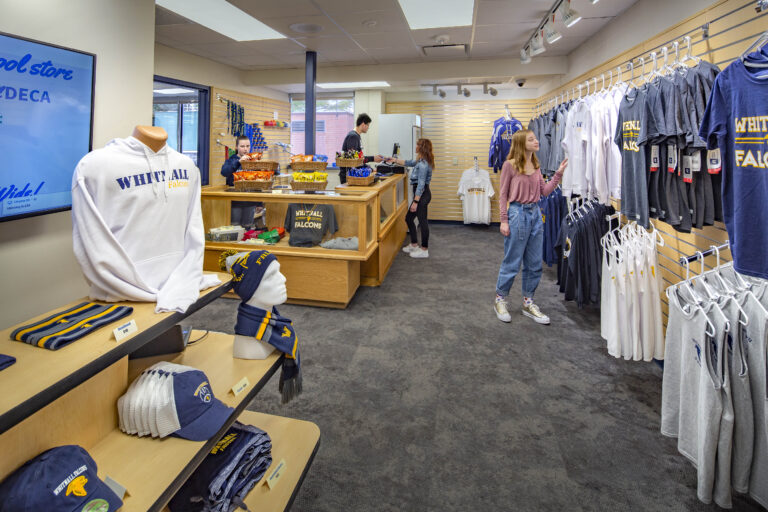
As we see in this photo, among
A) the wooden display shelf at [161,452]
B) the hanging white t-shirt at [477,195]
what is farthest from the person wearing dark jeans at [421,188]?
the wooden display shelf at [161,452]

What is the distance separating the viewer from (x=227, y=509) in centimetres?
147

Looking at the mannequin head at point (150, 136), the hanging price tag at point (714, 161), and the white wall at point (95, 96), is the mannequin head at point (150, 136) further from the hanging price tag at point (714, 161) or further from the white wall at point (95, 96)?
the hanging price tag at point (714, 161)

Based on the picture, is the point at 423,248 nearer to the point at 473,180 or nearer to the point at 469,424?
the point at 473,180

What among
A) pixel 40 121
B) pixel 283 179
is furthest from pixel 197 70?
pixel 40 121

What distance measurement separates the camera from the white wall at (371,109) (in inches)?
360

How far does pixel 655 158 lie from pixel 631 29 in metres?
2.46

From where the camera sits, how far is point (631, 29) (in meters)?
4.51

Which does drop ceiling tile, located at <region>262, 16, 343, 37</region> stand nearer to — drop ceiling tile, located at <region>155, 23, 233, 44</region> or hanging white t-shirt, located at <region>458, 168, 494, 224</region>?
drop ceiling tile, located at <region>155, 23, 233, 44</region>

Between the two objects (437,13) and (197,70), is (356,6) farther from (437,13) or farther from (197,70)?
(197,70)

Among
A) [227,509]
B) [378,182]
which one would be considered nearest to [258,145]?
[378,182]

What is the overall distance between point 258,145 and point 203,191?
4134 millimetres

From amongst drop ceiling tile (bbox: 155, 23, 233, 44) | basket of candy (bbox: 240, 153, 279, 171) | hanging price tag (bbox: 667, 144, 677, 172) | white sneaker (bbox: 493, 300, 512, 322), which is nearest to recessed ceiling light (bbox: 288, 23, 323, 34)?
drop ceiling tile (bbox: 155, 23, 233, 44)

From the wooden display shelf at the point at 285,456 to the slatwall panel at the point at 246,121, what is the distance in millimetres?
6001

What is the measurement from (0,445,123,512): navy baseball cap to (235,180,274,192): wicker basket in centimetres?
364
